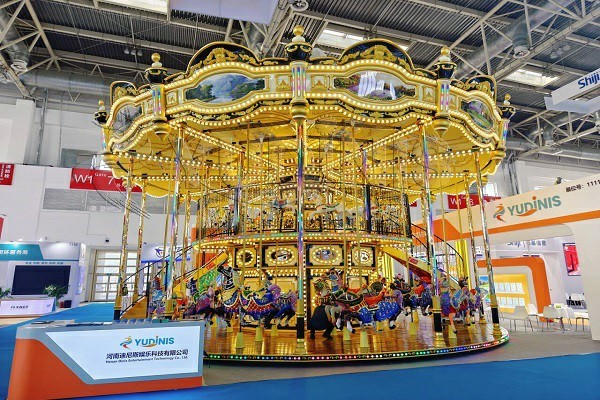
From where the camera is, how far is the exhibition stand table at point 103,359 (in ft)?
15.4

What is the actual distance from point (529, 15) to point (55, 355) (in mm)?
15379

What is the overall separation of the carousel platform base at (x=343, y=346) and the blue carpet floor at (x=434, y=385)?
0.69 meters

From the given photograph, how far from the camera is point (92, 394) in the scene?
487 centimetres

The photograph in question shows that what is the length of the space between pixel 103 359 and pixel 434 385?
4.18 metres

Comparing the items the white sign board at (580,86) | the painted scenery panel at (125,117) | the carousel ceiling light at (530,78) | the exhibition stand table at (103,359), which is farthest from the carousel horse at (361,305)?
the carousel ceiling light at (530,78)

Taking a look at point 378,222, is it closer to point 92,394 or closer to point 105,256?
point 92,394

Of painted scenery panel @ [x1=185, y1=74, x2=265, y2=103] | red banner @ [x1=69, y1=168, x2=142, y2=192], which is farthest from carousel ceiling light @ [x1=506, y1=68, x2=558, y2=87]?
red banner @ [x1=69, y1=168, x2=142, y2=192]

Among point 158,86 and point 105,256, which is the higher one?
point 158,86

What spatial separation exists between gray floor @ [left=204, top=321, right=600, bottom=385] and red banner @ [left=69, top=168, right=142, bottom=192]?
15686 mm

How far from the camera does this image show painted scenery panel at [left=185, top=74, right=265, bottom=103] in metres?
7.56

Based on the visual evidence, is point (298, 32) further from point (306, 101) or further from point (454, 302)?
point (454, 302)

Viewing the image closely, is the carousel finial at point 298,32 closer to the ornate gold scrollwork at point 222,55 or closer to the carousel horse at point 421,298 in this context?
the ornate gold scrollwork at point 222,55

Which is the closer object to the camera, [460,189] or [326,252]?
[326,252]

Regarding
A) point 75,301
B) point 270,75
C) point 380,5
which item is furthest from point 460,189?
point 75,301
